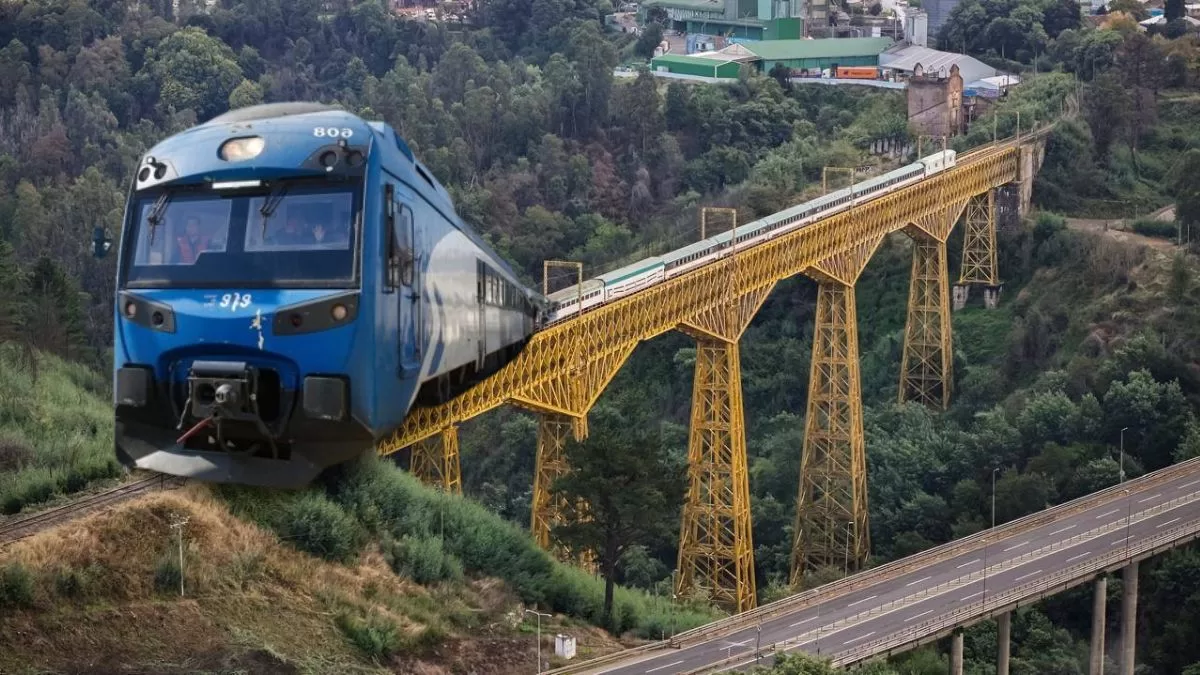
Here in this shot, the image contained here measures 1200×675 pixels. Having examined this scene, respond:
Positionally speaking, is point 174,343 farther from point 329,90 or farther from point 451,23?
point 451,23

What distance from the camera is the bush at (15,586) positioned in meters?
22.4

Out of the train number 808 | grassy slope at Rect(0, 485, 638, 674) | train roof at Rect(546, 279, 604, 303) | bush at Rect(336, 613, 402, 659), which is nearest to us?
the train number 808

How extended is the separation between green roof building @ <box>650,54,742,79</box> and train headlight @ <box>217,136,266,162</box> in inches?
3260

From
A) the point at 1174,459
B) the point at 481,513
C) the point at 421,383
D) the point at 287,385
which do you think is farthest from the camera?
the point at 1174,459

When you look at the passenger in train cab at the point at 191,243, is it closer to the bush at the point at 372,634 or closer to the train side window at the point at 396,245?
the train side window at the point at 396,245

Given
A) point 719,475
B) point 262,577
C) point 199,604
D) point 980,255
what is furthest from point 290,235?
point 980,255

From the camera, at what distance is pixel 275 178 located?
41.3ft

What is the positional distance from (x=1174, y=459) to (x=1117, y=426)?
6.62 ft

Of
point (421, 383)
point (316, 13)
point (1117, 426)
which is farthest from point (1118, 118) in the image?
point (421, 383)

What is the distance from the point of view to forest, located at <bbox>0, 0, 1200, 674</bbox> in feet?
170

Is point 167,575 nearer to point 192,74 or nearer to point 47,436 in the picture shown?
point 47,436

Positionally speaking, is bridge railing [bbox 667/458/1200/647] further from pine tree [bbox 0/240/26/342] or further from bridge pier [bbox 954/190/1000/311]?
pine tree [bbox 0/240/26/342]

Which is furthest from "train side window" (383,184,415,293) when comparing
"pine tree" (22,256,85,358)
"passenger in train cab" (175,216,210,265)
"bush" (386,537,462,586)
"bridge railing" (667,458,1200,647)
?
"pine tree" (22,256,85,358)

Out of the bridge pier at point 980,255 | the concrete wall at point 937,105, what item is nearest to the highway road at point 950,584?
the bridge pier at point 980,255
